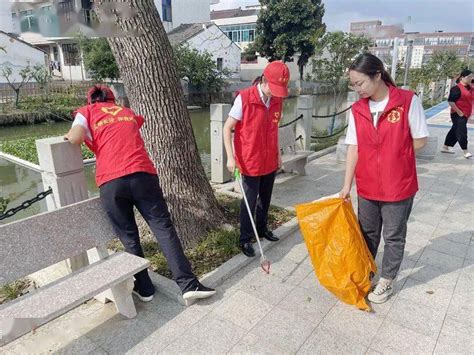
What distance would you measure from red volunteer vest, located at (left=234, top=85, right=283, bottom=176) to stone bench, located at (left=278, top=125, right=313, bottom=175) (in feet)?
7.02

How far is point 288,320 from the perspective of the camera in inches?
98.9

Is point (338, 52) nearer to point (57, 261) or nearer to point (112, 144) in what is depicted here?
point (112, 144)

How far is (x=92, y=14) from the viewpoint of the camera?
10.1ft

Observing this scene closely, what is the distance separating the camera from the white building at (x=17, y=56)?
70.2ft

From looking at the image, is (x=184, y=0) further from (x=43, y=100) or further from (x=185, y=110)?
(x=185, y=110)

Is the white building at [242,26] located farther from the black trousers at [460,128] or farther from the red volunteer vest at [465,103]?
the red volunteer vest at [465,103]

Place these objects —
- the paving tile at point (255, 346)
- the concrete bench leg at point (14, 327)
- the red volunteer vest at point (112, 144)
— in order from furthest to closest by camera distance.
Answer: the red volunteer vest at point (112, 144) < the paving tile at point (255, 346) < the concrete bench leg at point (14, 327)

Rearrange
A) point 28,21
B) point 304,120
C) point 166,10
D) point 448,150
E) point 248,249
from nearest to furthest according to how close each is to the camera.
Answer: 1. point 28,21
2. point 248,249
3. point 304,120
4. point 448,150
5. point 166,10

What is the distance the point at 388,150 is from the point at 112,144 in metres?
1.82

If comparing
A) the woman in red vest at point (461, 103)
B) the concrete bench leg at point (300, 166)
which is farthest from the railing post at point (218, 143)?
the woman in red vest at point (461, 103)

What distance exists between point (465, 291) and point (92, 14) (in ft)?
12.5

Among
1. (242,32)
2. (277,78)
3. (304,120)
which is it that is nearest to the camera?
(277,78)

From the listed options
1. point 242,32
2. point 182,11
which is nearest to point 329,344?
point 182,11

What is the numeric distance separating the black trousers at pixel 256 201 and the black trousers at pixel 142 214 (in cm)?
84
